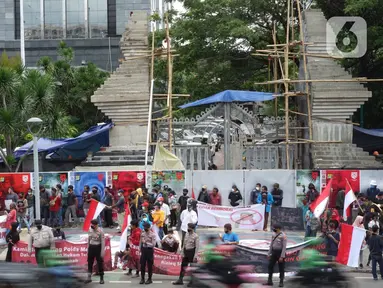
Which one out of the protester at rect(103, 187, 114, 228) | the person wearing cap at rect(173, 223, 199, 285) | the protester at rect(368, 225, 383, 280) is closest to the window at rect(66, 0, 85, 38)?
the protester at rect(103, 187, 114, 228)

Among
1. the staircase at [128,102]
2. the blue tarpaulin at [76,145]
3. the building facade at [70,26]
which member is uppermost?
the building facade at [70,26]

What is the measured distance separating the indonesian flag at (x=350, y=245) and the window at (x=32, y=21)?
235 feet

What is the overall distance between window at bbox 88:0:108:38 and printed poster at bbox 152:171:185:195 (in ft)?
194

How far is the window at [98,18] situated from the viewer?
276 ft

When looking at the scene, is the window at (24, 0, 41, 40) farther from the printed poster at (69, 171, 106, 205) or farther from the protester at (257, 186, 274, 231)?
the protester at (257, 186, 274, 231)

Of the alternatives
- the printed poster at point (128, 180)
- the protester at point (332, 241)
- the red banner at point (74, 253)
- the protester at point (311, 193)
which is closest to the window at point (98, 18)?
the printed poster at point (128, 180)

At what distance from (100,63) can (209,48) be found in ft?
140

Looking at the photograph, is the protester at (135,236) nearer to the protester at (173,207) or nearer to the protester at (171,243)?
the protester at (171,243)

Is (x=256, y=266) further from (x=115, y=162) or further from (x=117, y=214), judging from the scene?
(x=115, y=162)

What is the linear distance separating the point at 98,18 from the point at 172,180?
60.8 meters

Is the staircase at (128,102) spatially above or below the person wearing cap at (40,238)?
above

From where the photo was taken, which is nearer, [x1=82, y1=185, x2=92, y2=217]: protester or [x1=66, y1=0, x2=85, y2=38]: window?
[x1=82, y1=185, x2=92, y2=217]: protester

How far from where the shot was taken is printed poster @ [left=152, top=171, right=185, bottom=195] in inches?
1038

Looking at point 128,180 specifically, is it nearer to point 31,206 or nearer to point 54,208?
point 54,208
